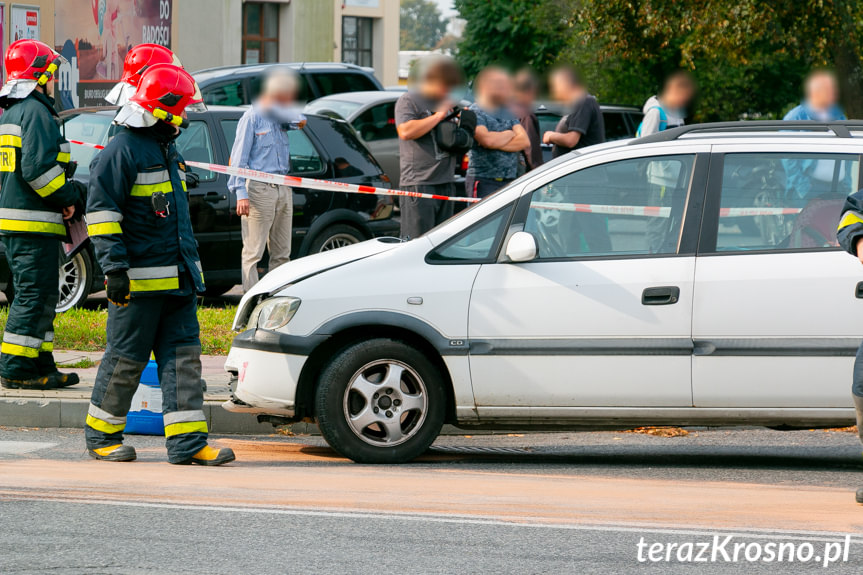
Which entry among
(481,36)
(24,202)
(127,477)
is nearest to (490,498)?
(127,477)

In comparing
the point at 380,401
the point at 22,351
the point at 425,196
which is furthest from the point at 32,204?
the point at 425,196

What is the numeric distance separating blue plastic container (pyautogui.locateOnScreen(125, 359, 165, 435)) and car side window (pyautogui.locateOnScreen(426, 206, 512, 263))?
185cm

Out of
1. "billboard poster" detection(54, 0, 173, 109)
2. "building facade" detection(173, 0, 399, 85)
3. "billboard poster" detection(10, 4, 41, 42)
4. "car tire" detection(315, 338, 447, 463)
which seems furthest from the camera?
"building facade" detection(173, 0, 399, 85)

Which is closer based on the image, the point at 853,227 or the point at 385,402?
the point at 853,227

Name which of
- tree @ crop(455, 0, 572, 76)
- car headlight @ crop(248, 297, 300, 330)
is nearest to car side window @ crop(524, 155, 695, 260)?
car headlight @ crop(248, 297, 300, 330)

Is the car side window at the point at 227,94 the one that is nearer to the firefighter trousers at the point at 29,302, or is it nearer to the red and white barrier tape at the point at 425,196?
the red and white barrier tape at the point at 425,196

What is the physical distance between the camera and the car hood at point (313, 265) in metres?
7.18

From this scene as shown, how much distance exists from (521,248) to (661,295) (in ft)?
2.41

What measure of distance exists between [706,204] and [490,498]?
1985 mm

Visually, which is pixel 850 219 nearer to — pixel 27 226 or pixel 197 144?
pixel 27 226

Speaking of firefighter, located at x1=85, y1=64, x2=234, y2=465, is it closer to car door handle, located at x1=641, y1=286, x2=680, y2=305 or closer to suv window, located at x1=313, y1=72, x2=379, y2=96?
car door handle, located at x1=641, y1=286, x2=680, y2=305

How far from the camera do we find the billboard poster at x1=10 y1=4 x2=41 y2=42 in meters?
23.8

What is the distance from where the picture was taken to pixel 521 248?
687cm

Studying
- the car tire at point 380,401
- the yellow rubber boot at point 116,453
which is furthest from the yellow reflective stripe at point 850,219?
the yellow rubber boot at point 116,453
